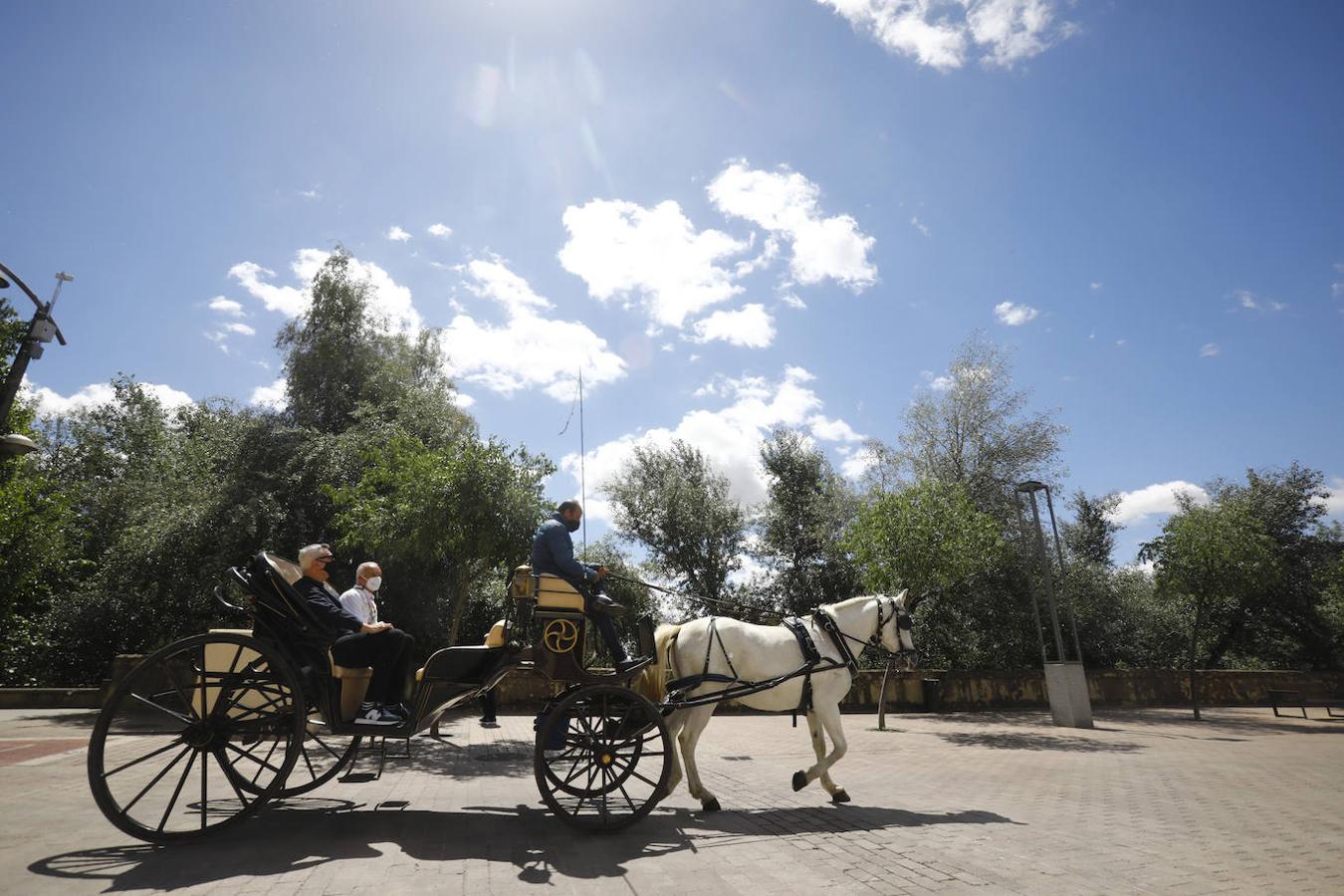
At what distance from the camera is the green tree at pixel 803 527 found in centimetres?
2502

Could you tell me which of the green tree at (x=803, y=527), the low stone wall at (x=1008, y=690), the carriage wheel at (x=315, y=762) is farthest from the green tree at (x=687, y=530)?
the carriage wheel at (x=315, y=762)

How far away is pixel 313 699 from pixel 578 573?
2026mm

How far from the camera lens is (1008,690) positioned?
59.6 ft

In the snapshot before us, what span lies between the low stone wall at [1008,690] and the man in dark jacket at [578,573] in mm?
8397

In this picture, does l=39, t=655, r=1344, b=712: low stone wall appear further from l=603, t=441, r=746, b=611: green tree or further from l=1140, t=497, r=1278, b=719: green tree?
l=603, t=441, r=746, b=611: green tree

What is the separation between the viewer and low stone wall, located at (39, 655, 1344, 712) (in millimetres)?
13688

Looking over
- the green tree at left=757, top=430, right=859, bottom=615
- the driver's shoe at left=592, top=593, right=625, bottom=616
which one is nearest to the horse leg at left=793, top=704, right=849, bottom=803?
the driver's shoe at left=592, top=593, right=625, bottom=616

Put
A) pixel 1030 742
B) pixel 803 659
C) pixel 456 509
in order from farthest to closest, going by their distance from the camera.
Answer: pixel 1030 742
pixel 456 509
pixel 803 659

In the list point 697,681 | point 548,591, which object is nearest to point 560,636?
point 548,591

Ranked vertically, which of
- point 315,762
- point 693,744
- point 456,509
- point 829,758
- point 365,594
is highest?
point 456,509

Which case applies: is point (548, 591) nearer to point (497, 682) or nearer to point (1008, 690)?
point (497, 682)

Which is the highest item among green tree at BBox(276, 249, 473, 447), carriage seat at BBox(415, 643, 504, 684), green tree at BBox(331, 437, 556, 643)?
green tree at BBox(276, 249, 473, 447)

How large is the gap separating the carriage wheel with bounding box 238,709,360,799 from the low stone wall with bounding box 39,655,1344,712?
16.2ft

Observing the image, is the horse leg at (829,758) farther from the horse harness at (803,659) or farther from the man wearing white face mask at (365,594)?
the man wearing white face mask at (365,594)
